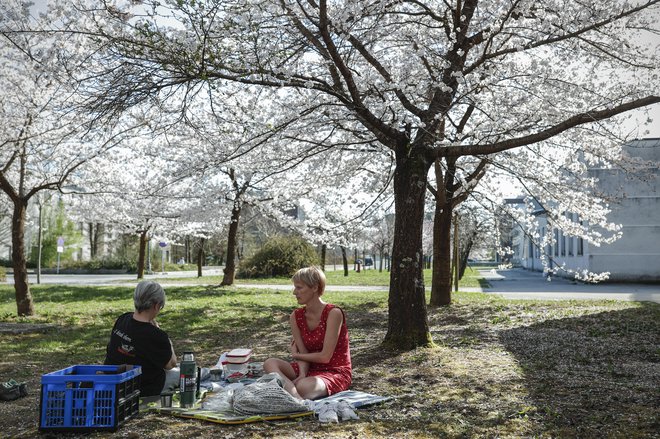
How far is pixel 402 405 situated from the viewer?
4.76 m

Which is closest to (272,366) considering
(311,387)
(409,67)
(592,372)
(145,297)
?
(311,387)

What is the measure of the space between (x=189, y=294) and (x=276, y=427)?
548 inches

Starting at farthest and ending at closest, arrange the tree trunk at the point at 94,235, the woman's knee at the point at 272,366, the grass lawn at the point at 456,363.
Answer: the tree trunk at the point at 94,235
the woman's knee at the point at 272,366
the grass lawn at the point at 456,363

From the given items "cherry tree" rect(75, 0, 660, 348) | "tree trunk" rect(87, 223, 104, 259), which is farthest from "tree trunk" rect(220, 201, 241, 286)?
"tree trunk" rect(87, 223, 104, 259)

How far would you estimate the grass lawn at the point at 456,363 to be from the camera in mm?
4082

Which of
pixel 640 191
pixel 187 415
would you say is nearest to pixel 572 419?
pixel 187 415

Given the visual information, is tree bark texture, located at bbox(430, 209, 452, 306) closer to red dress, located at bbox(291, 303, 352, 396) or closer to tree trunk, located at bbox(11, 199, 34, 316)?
red dress, located at bbox(291, 303, 352, 396)

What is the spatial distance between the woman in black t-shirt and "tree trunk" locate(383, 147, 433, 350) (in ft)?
11.4

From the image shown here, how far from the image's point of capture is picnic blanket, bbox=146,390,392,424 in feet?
13.6

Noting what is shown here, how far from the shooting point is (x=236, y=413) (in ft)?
14.1

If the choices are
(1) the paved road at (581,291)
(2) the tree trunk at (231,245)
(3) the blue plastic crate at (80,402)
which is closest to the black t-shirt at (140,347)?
(3) the blue plastic crate at (80,402)

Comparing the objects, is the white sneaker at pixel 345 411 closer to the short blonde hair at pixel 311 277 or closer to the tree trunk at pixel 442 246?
the short blonde hair at pixel 311 277

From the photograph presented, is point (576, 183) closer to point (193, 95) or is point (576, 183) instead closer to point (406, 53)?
point (406, 53)

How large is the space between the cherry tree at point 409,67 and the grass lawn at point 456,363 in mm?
1349
